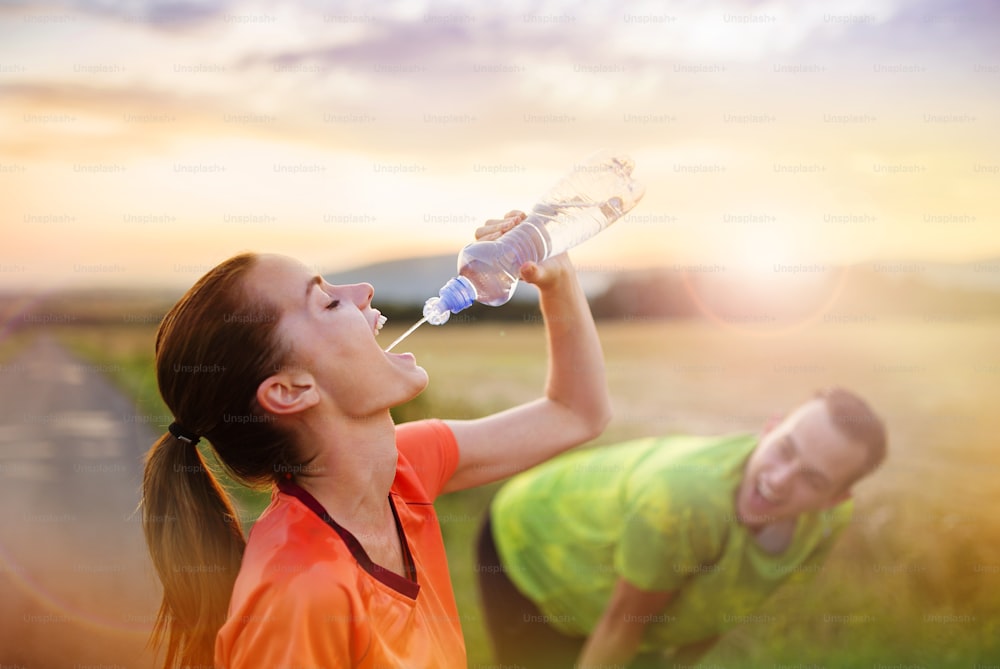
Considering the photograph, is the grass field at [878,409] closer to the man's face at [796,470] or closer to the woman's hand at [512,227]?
the man's face at [796,470]

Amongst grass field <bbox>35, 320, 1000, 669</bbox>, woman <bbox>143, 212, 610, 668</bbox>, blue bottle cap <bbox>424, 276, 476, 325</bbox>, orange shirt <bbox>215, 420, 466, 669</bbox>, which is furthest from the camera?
grass field <bbox>35, 320, 1000, 669</bbox>

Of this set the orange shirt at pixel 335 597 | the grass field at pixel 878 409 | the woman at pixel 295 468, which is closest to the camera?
the orange shirt at pixel 335 597

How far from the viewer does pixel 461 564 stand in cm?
227

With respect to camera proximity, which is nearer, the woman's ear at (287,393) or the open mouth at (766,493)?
the woman's ear at (287,393)

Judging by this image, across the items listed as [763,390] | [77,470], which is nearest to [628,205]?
[763,390]

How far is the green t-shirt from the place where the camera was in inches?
71.5

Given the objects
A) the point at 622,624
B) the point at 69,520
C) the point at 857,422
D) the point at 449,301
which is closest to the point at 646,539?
the point at 622,624

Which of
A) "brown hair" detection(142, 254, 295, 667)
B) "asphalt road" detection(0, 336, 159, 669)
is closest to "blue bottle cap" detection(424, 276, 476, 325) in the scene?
"brown hair" detection(142, 254, 295, 667)

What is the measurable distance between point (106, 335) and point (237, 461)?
5.25ft

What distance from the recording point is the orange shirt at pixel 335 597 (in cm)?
79

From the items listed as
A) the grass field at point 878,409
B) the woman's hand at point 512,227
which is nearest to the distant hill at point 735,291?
the grass field at point 878,409

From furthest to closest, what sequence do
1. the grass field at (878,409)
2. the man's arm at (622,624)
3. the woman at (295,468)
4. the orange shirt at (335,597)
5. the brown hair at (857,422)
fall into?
the grass field at (878,409), the brown hair at (857,422), the man's arm at (622,624), the woman at (295,468), the orange shirt at (335,597)

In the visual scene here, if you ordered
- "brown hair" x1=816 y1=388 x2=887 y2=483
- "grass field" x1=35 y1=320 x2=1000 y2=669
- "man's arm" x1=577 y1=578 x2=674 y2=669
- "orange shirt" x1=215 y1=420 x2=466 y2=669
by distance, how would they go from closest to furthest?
1. "orange shirt" x1=215 y1=420 x2=466 y2=669
2. "man's arm" x1=577 y1=578 x2=674 y2=669
3. "brown hair" x1=816 y1=388 x2=887 y2=483
4. "grass field" x1=35 y1=320 x2=1000 y2=669

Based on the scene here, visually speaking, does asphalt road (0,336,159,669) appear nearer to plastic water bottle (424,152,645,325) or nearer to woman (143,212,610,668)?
woman (143,212,610,668)
